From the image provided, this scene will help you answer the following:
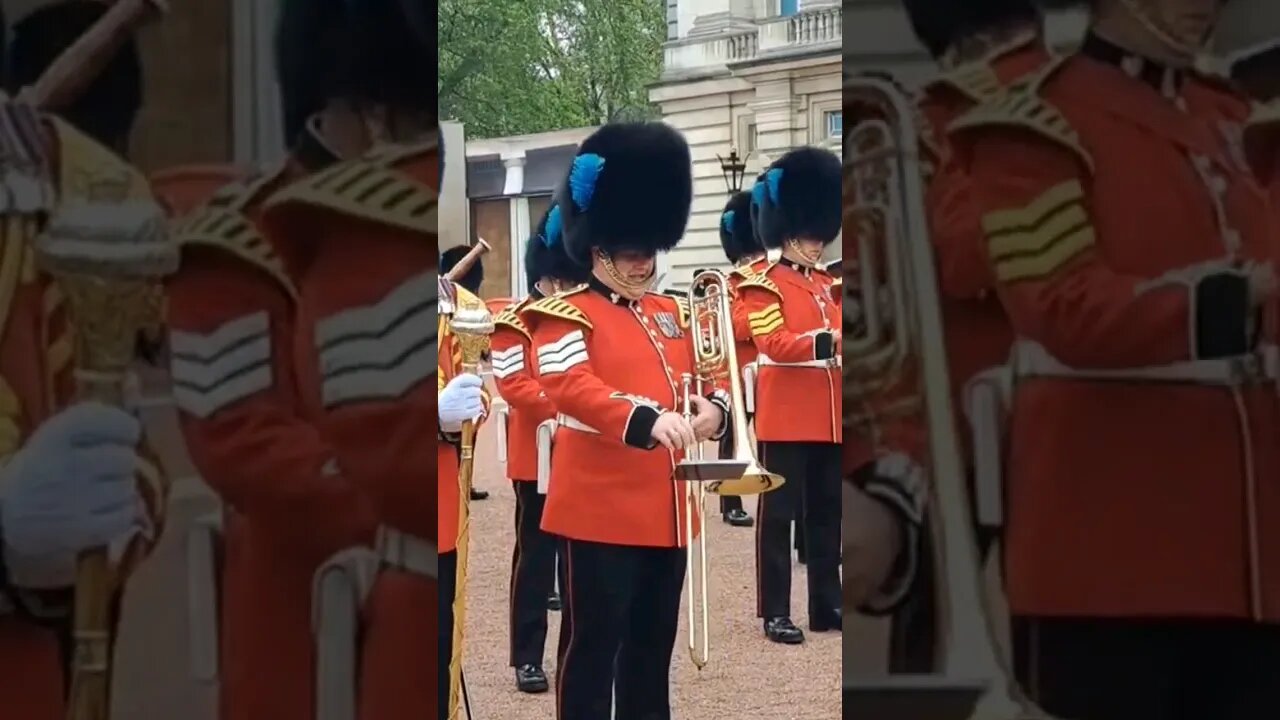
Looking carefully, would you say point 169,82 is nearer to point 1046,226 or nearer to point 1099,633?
point 1046,226

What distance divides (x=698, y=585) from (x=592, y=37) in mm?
3235

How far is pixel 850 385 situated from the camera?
1549 mm

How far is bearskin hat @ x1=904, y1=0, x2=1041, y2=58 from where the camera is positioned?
4.98 ft

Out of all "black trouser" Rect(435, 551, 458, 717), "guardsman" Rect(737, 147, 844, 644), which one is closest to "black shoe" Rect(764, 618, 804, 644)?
"guardsman" Rect(737, 147, 844, 644)

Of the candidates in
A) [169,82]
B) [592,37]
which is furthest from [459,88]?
[169,82]

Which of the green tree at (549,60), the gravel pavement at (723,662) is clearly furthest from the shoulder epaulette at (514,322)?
the green tree at (549,60)

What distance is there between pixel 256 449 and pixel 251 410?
44mm

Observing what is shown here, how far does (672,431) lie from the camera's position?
306cm

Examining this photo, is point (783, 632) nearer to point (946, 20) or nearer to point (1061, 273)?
point (1061, 273)

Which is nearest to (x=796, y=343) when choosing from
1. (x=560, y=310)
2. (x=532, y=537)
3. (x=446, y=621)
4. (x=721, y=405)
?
(x=532, y=537)

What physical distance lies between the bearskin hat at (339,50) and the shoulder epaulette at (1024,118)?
0.60 metres

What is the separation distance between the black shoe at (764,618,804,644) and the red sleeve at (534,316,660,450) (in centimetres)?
193

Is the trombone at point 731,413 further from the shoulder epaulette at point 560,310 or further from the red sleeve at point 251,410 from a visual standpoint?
the red sleeve at point 251,410

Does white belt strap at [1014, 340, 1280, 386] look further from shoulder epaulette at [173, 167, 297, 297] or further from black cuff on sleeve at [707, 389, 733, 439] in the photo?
black cuff on sleeve at [707, 389, 733, 439]
